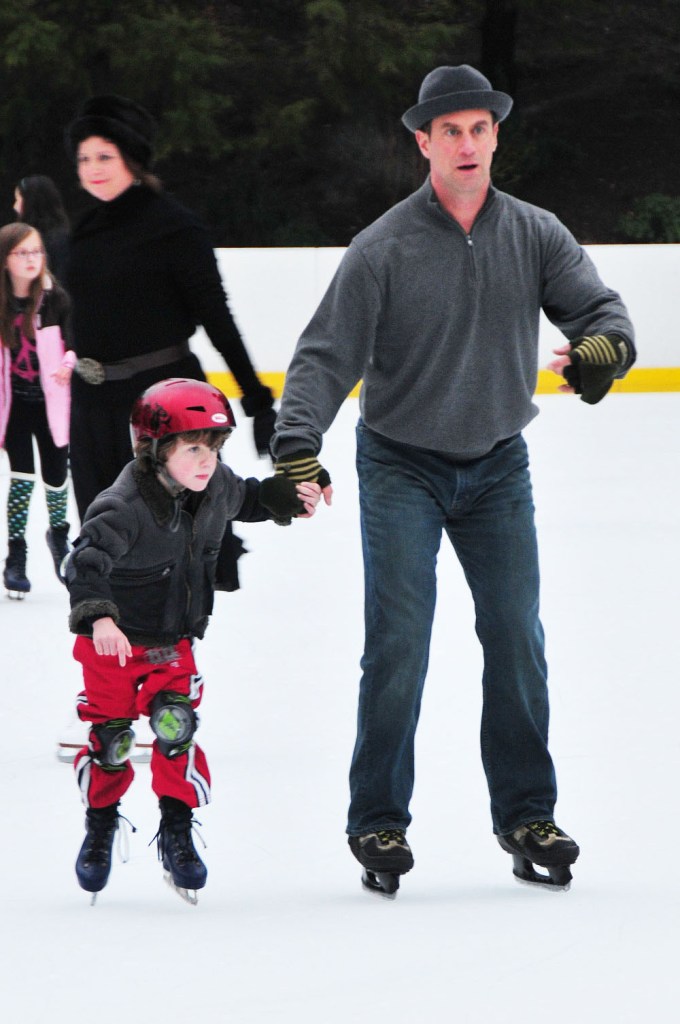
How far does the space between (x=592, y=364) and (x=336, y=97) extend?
1792 cm

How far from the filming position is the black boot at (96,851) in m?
2.67

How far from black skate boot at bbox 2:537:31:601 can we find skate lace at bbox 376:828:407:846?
111 inches

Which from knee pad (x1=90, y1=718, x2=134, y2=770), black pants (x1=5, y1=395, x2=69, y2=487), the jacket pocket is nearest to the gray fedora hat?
the jacket pocket

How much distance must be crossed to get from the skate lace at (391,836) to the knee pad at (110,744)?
450mm

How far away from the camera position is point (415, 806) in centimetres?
327

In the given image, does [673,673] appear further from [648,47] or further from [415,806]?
[648,47]

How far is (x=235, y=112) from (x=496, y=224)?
1900cm

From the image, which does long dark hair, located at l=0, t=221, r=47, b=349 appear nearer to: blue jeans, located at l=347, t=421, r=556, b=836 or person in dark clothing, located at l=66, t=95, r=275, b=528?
person in dark clothing, located at l=66, t=95, r=275, b=528

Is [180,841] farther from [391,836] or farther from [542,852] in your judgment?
[542,852]

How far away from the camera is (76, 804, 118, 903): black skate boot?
8.75ft

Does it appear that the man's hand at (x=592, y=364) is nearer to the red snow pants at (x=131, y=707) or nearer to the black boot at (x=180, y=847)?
the red snow pants at (x=131, y=707)

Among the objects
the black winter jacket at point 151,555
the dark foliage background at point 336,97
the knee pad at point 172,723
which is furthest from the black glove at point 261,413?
the dark foliage background at point 336,97

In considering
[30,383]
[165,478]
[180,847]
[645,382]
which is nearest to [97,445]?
[165,478]

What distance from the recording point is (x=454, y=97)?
8.70ft
